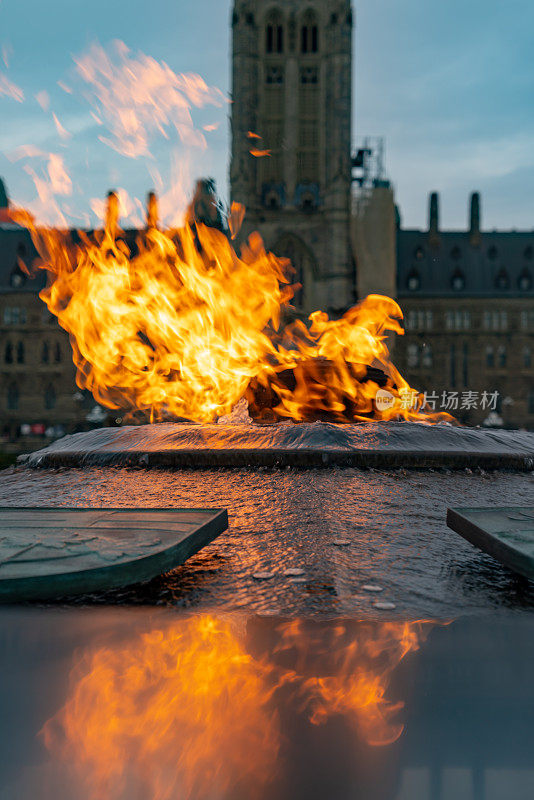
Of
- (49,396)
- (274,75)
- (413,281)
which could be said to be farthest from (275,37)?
(49,396)

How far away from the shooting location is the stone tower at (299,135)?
139ft

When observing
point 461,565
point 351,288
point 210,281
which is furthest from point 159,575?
point 351,288

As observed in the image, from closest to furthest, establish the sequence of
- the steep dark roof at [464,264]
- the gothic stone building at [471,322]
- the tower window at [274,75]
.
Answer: the tower window at [274,75], the gothic stone building at [471,322], the steep dark roof at [464,264]

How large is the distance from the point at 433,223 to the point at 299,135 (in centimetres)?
1510

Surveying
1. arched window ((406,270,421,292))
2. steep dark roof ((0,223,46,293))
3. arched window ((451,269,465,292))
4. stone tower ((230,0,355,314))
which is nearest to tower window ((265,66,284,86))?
stone tower ((230,0,355,314))

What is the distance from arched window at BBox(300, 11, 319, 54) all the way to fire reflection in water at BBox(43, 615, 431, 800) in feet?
163

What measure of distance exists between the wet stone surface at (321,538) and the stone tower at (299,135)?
38.0m

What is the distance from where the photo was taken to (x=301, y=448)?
4668 millimetres

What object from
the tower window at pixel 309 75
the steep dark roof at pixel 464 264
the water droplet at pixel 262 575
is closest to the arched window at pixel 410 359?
the steep dark roof at pixel 464 264

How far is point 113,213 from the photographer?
8.44 meters

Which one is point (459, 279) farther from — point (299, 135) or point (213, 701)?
point (213, 701)

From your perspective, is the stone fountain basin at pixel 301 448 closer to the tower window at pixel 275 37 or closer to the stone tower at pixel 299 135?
the stone tower at pixel 299 135

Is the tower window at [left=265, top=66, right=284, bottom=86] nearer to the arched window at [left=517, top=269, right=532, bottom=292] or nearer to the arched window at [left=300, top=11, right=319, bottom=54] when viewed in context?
the arched window at [left=300, top=11, right=319, bottom=54]

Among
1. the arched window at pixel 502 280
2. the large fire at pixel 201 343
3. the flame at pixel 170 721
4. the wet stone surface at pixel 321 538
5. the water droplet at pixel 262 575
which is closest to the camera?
the flame at pixel 170 721
